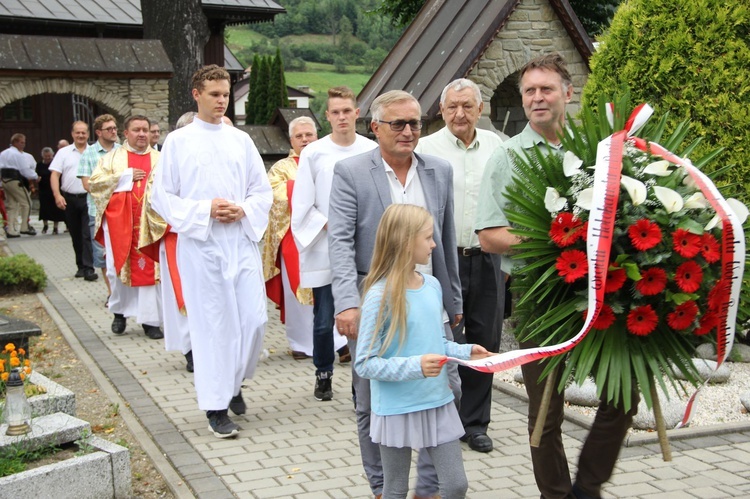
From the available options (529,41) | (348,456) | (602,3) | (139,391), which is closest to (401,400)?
(348,456)

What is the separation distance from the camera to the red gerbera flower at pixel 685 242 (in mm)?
3646

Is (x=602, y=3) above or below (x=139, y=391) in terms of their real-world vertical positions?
above

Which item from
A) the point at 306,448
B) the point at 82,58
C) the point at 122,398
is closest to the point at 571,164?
the point at 306,448

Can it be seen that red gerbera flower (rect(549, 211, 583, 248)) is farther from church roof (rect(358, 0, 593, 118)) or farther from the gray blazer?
church roof (rect(358, 0, 593, 118))

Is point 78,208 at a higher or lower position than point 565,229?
lower

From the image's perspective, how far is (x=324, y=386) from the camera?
7043 mm

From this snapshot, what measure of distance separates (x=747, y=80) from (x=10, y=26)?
23249 millimetres

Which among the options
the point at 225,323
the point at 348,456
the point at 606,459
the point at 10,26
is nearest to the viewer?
the point at 606,459

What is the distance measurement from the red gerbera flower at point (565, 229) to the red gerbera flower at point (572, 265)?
0.05 metres

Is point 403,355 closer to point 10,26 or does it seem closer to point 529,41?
point 529,41

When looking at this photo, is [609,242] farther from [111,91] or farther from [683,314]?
[111,91]

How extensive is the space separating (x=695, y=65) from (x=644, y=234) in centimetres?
339

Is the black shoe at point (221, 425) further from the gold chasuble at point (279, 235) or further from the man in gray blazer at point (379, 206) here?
the gold chasuble at point (279, 235)

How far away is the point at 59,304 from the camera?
1152 centimetres
